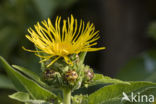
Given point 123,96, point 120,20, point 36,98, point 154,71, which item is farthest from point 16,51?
point 123,96

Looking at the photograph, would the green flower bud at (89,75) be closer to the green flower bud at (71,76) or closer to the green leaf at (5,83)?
the green flower bud at (71,76)

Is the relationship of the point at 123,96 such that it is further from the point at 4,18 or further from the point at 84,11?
the point at 84,11

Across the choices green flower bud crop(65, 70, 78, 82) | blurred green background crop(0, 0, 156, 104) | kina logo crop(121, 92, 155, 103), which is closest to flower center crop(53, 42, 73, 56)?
green flower bud crop(65, 70, 78, 82)

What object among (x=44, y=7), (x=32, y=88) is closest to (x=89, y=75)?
(x=32, y=88)

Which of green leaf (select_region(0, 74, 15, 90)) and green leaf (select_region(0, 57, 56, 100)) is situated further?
green leaf (select_region(0, 74, 15, 90))

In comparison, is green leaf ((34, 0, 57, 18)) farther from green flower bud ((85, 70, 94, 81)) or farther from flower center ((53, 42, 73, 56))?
green flower bud ((85, 70, 94, 81))

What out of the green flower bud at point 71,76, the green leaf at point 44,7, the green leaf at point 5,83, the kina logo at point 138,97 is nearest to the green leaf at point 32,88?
the green flower bud at point 71,76
